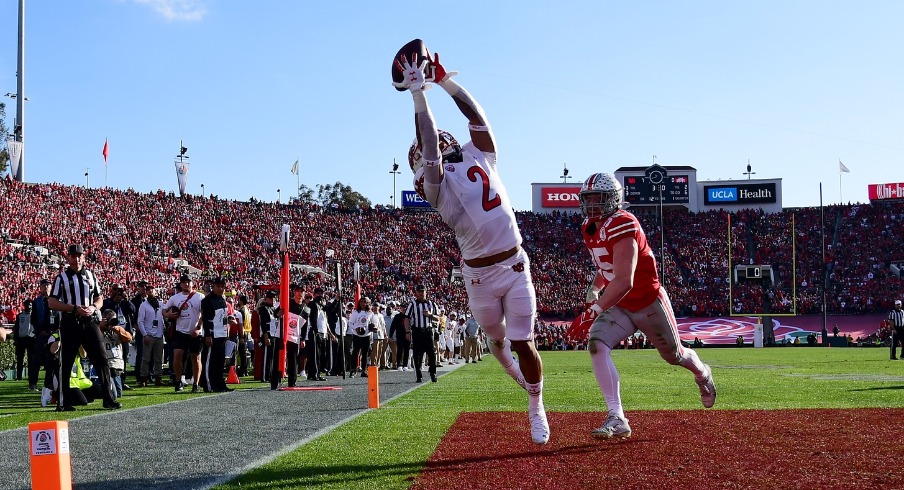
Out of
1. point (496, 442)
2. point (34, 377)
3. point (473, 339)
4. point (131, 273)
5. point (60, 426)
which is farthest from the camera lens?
point (131, 273)

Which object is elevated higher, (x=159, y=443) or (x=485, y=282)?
(x=485, y=282)

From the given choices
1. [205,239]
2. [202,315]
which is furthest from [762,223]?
[202,315]

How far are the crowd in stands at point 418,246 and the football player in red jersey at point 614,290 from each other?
3356 centimetres

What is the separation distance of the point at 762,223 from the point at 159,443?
5945 centimetres

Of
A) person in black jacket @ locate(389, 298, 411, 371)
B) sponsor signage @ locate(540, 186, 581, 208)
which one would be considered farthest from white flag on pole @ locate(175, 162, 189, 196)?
person in black jacket @ locate(389, 298, 411, 371)

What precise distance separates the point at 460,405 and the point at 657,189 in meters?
56.8

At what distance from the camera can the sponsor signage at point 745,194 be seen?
65.2m

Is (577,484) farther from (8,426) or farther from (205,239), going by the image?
(205,239)

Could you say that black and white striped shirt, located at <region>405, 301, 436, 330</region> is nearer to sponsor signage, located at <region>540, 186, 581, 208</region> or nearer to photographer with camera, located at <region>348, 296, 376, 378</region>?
photographer with camera, located at <region>348, 296, 376, 378</region>

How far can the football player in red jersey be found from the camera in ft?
21.1

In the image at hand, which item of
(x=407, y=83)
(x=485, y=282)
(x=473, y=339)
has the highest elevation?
(x=407, y=83)

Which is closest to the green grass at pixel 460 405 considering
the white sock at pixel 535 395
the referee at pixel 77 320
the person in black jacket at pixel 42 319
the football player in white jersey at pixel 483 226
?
the white sock at pixel 535 395

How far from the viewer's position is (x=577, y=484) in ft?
15.9

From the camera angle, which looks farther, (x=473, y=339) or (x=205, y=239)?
(x=205, y=239)
